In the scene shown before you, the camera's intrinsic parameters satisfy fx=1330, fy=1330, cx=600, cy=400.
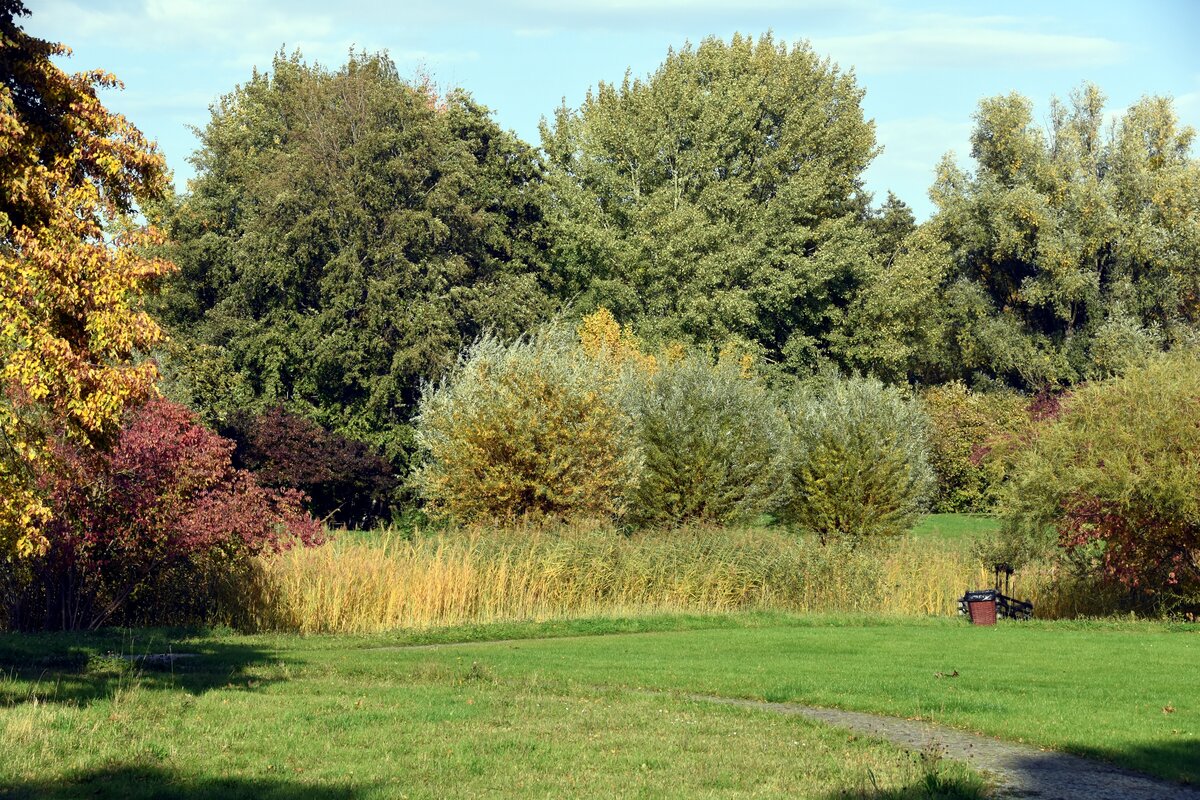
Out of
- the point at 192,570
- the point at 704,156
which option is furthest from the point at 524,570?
the point at 704,156

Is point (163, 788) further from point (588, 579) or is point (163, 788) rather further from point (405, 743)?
point (588, 579)

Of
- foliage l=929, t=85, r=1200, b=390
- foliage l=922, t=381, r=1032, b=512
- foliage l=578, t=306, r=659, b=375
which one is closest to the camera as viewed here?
foliage l=578, t=306, r=659, b=375

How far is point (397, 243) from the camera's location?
5338 centimetres

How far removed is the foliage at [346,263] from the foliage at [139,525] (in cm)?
2629

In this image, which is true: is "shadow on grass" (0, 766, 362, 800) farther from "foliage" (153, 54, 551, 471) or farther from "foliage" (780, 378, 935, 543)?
"foliage" (153, 54, 551, 471)

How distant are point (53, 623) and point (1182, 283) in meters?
55.9

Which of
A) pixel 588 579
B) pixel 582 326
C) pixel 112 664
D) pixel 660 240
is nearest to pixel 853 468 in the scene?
pixel 588 579

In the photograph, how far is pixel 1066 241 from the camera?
6469 cm

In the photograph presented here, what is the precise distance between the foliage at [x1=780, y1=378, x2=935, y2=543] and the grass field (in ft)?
64.3

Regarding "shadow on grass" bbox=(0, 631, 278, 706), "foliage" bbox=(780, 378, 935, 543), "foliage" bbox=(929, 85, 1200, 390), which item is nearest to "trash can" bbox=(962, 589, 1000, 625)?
"foliage" bbox=(780, 378, 935, 543)

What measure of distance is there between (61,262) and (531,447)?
827 inches

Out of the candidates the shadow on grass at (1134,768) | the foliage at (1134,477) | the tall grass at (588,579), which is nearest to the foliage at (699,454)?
the tall grass at (588,579)

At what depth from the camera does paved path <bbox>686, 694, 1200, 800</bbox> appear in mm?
10609

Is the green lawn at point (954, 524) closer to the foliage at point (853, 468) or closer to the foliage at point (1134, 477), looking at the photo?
the foliage at point (853, 468)
